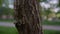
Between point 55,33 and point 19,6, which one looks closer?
point 19,6

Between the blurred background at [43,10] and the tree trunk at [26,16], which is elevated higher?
the tree trunk at [26,16]

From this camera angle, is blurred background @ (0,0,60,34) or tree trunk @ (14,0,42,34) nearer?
tree trunk @ (14,0,42,34)

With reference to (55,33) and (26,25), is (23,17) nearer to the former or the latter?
(26,25)

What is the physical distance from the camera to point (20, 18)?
1.38m

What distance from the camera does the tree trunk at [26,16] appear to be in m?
1.38

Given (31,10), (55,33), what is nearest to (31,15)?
(31,10)

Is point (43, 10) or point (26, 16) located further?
point (43, 10)

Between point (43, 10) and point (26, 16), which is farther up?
point (26, 16)

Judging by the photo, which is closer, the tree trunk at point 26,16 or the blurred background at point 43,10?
the tree trunk at point 26,16

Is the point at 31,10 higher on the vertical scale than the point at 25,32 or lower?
higher

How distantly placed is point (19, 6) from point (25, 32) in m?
0.19

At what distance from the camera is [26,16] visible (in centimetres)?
139

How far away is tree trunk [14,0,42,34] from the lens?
1380mm

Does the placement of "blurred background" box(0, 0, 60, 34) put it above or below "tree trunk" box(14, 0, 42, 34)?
below
